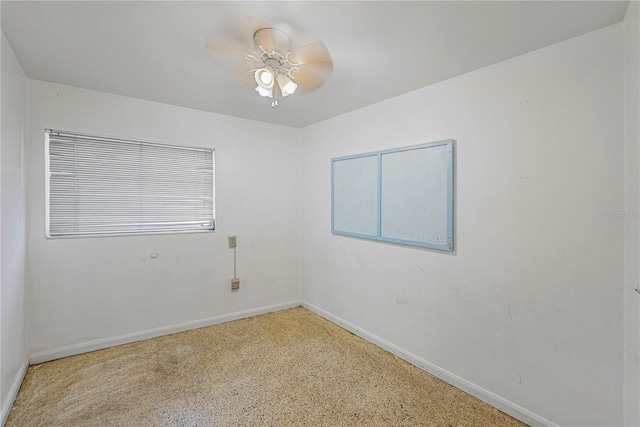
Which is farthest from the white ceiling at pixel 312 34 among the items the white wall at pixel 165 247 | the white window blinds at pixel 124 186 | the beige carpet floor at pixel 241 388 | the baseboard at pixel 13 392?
the beige carpet floor at pixel 241 388

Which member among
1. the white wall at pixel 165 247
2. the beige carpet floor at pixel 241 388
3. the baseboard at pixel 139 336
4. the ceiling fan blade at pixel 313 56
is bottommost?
the beige carpet floor at pixel 241 388

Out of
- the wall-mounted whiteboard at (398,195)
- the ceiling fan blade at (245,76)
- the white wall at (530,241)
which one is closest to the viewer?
the white wall at (530,241)

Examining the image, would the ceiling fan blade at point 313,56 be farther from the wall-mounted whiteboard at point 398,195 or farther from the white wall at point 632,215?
the white wall at point 632,215

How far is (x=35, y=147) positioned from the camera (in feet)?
7.64

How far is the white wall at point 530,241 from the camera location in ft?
5.05

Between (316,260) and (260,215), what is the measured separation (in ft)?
2.85

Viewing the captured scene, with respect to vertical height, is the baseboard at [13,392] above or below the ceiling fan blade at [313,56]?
below

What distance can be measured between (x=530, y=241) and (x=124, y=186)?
330 centimetres

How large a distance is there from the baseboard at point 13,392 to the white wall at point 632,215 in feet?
11.1

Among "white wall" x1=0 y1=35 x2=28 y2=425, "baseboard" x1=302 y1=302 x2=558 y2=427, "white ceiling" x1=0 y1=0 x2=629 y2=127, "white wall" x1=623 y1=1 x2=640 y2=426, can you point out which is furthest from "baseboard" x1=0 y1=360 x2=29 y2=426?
"white wall" x1=623 y1=1 x2=640 y2=426

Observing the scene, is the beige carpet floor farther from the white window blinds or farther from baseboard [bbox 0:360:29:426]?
the white window blinds

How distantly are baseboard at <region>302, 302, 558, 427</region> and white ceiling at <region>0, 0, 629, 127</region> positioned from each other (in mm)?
2212

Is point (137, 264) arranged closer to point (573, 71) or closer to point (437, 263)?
point (437, 263)

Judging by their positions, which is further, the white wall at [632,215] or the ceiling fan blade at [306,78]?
the ceiling fan blade at [306,78]
